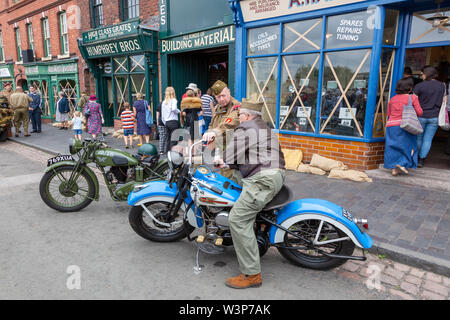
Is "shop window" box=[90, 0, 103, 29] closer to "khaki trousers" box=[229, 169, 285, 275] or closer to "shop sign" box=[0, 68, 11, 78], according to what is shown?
"shop sign" box=[0, 68, 11, 78]

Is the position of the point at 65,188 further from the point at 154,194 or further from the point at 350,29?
the point at 350,29

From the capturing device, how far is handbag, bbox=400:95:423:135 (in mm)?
5965

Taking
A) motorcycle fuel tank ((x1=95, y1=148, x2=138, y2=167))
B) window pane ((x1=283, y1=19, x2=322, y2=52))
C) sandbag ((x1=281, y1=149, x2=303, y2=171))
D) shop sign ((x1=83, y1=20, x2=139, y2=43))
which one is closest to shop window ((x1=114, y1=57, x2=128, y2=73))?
shop sign ((x1=83, y1=20, x2=139, y2=43))

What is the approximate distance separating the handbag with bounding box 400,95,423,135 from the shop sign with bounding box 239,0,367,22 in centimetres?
245

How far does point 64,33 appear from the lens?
16.3 metres

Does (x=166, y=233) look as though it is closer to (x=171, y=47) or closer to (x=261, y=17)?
(x=261, y=17)

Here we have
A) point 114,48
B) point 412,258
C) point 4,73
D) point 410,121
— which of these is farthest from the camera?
point 4,73

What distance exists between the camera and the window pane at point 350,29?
6.63 metres

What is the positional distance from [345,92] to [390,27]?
1.50 meters

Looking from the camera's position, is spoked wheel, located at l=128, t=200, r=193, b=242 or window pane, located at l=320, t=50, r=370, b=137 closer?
spoked wheel, located at l=128, t=200, r=193, b=242

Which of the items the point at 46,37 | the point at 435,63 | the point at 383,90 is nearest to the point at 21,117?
the point at 46,37

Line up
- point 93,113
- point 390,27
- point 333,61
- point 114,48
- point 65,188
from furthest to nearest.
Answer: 1. point 114,48
2. point 93,113
3. point 333,61
4. point 390,27
5. point 65,188

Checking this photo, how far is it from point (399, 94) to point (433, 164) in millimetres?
1824

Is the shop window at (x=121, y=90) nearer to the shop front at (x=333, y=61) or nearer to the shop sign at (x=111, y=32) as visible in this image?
the shop sign at (x=111, y=32)
